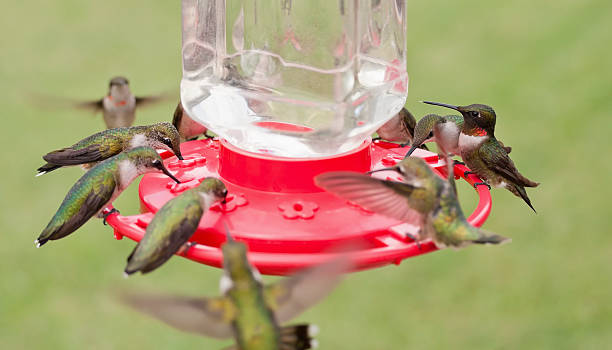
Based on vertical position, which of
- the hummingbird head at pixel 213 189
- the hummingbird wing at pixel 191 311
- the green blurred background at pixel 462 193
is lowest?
the green blurred background at pixel 462 193

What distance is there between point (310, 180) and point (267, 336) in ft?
2.02

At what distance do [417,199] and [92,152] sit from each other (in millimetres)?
1447

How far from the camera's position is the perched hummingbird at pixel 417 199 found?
2523mm

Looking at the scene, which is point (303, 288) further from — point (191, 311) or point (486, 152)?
point (486, 152)

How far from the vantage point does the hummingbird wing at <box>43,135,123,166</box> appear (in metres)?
3.35

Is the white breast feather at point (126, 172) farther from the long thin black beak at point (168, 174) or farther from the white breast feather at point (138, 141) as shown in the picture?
the white breast feather at point (138, 141)

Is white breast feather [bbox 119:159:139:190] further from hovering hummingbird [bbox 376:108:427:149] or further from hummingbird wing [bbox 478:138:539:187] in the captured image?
hummingbird wing [bbox 478:138:539:187]

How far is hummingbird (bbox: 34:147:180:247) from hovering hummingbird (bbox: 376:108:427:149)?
3.93 ft

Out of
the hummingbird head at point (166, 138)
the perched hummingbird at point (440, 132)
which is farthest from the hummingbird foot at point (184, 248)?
the perched hummingbird at point (440, 132)

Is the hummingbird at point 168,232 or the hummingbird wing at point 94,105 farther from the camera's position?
the hummingbird wing at point 94,105

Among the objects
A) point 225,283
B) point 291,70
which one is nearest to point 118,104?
point 291,70

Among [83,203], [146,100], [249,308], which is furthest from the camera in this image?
[146,100]

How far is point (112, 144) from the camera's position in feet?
11.3

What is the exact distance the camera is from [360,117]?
10.5 feet
